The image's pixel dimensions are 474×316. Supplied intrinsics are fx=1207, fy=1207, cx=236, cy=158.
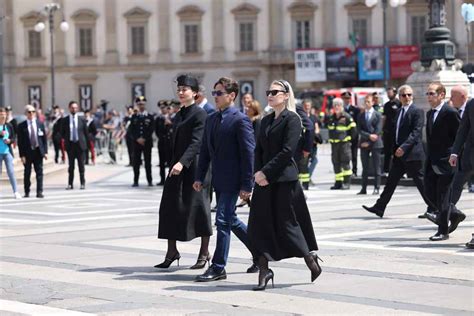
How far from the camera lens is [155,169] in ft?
118

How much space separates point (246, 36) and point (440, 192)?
5548 cm

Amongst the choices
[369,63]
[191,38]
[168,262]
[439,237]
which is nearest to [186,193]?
[168,262]

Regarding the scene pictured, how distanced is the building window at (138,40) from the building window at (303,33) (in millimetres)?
9168

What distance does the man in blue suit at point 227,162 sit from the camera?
11.8 m

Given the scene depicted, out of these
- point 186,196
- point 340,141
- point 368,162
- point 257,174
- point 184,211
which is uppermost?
point 257,174

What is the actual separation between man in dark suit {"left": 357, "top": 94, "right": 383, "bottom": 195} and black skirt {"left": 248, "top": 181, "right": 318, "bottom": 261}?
1228 cm

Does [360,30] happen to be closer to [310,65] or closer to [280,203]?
[310,65]

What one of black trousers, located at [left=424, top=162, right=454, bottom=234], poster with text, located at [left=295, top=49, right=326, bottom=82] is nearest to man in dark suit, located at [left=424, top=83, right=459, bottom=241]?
Answer: black trousers, located at [left=424, top=162, right=454, bottom=234]

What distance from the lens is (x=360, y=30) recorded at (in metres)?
68.4

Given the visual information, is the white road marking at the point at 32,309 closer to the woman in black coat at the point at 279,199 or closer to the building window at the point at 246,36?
the woman in black coat at the point at 279,199

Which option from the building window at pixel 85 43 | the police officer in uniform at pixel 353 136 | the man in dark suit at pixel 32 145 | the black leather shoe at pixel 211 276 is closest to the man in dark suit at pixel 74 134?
the man in dark suit at pixel 32 145

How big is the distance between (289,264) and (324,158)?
90.0ft

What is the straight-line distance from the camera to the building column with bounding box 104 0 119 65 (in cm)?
7119

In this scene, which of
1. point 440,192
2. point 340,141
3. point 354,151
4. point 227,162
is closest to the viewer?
point 227,162
